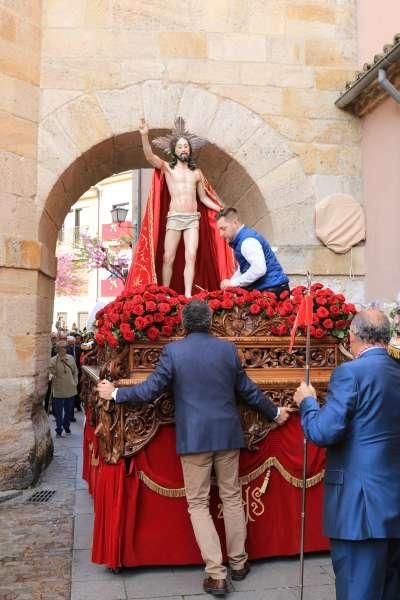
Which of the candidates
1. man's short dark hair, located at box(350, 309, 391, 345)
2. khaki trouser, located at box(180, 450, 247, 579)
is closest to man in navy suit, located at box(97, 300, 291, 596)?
khaki trouser, located at box(180, 450, 247, 579)

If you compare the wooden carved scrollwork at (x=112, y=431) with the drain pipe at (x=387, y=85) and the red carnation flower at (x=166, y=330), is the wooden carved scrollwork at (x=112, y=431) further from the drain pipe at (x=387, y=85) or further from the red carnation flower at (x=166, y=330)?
the drain pipe at (x=387, y=85)

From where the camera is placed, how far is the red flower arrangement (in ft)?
→ 13.1

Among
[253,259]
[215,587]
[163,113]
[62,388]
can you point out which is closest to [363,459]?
[215,587]

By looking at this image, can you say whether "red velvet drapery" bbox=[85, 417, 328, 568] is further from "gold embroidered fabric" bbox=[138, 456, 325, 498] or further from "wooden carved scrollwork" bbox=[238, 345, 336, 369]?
"wooden carved scrollwork" bbox=[238, 345, 336, 369]

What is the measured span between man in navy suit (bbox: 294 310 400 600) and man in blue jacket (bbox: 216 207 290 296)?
2010 mm

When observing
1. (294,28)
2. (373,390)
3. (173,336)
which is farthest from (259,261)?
(294,28)

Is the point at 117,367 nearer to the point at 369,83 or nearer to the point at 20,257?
the point at 20,257

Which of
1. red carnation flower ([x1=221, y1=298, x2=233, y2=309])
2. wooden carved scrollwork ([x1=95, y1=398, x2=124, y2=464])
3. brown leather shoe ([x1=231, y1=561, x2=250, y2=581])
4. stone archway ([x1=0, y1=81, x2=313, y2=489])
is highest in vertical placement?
stone archway ([x1=0, y1=81, x2=313, y2=489])

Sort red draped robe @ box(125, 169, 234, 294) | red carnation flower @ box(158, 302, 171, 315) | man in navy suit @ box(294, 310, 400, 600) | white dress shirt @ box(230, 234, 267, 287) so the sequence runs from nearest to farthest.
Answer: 1. man in navy suit @ box(294, 310, 400, 600)
2. red carnation flower @ box(158, 302, 171, 315)
3. white dress shirt @ box(230, 234, 267, 287)
4. red draped robe @ box(125, 169, 234, 294)

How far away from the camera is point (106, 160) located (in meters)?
7.57

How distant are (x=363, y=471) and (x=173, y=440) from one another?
5.38ft

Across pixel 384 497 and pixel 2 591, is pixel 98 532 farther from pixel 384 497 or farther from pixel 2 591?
pixel 384 497

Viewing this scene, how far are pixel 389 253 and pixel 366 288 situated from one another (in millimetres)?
594

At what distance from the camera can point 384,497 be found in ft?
8.55
